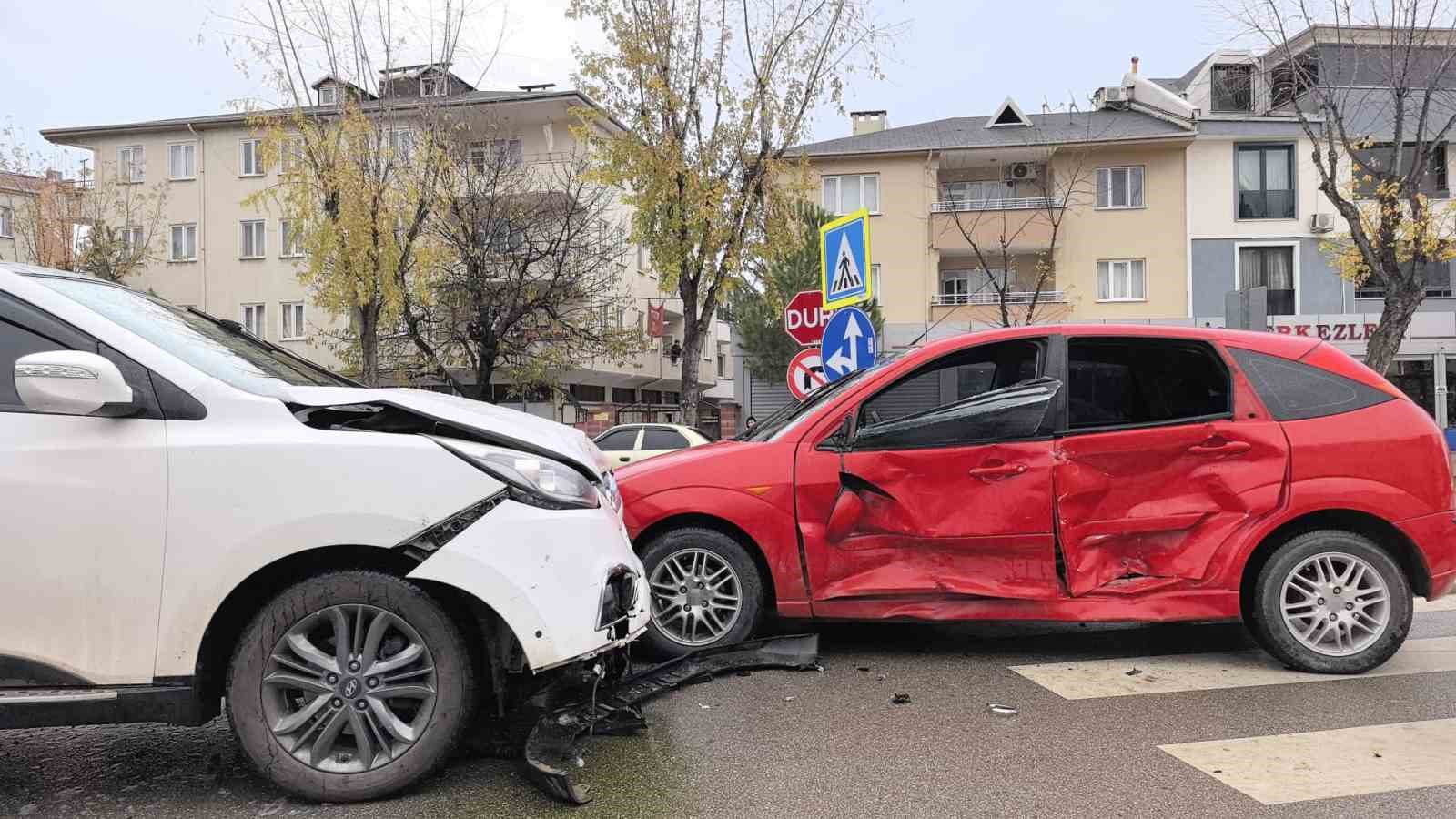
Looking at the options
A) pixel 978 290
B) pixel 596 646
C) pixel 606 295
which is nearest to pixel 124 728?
pixel 596 646

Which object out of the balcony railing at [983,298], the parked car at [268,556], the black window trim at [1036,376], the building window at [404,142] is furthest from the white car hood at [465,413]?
the balcony railing at [983,298]

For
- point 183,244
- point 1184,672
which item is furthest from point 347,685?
point 183,244

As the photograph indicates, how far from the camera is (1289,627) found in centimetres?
481

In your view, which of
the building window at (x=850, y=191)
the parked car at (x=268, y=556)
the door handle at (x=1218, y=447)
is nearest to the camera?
the parked car at (x=268, y=556)

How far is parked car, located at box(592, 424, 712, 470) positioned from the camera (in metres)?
16.8

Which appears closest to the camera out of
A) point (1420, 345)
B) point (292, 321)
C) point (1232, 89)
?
point (1420, 345)

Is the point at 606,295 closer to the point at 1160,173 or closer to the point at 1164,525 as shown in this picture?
the point at 1160,173

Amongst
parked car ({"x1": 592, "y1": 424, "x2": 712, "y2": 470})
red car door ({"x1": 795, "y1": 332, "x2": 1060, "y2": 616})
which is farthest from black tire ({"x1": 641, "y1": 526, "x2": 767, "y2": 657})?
parked car ({"x1": 592, "y1": 424, "x2": 712, "y2": 470})

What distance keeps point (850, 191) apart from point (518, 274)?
11452mm

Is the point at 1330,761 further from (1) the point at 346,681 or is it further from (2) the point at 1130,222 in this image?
(2) the point at 1130,222

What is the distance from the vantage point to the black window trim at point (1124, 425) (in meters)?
4.97

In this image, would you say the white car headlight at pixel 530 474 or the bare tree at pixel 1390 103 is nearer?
the white car headlight at pixel 530 474

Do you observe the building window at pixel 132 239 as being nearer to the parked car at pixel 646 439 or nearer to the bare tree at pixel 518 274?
the bare tree at pixel 518 274

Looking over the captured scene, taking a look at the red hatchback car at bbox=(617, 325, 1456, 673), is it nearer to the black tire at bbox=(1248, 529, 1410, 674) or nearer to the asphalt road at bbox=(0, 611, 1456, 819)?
the black tire at bbox=(1248, 529, 1410, 674)
